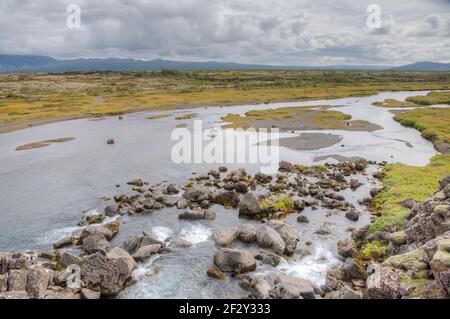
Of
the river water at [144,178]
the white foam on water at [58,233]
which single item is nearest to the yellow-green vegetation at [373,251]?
the river water at [144,178]

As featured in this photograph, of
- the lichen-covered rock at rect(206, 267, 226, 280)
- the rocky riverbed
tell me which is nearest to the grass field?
the rocky riverbed

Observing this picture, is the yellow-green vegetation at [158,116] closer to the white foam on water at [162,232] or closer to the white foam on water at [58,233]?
the white foam on water at [58,233]

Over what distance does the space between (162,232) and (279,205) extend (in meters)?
13.1

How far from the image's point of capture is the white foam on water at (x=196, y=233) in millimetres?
33656

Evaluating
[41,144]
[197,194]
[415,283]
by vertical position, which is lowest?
[197,194]

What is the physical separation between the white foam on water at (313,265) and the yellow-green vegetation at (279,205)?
896 centimetres

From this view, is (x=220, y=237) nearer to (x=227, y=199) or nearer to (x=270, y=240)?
(x=270, y=240)

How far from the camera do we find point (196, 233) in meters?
34.9

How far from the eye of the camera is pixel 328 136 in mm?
79250

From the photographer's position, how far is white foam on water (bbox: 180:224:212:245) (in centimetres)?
3366

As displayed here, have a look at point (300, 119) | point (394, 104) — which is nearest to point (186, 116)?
point (300, 119)
